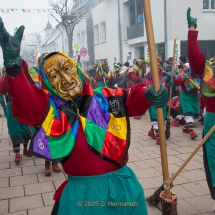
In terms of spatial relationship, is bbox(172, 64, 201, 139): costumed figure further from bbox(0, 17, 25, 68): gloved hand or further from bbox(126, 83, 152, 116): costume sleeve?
bbox(0, 17, 25, 68): gloved hand

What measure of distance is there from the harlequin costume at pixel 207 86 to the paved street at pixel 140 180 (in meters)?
0.52

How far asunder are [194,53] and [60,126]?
1634 mm

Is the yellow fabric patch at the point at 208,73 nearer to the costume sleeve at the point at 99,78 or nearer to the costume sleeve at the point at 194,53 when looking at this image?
the costume sleeve at the point at 194,53

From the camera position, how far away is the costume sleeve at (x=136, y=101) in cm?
203

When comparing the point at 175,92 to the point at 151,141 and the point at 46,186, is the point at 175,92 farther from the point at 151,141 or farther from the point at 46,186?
the point at 46,186

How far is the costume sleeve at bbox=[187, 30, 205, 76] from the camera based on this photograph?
113 inches

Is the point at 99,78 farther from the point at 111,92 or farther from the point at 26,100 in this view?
the point at 26,100

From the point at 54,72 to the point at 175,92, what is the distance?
7.27 metres

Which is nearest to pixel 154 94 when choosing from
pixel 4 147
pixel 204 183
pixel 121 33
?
pixel 204 183

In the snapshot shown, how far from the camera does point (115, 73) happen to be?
11.7 metres

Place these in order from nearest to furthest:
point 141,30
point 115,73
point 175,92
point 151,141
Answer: point 151,141 < point 175,92 < point 115,73 < point 141,30

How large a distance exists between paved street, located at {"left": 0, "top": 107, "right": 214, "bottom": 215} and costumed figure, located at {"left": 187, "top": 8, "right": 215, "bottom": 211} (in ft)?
1.76

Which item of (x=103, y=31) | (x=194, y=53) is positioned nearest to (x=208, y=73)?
(x=194, y=53)

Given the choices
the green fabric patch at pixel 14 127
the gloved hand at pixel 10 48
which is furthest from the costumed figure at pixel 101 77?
the gloved hand at pixel 10 48
